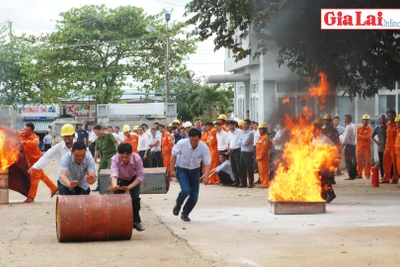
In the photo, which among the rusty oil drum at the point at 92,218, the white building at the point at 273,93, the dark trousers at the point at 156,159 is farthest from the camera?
the dark trousers at the point at 156,159

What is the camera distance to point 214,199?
17641 mm

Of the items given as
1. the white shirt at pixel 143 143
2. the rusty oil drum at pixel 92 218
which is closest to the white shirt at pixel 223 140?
the white shirt at pixel 143 143

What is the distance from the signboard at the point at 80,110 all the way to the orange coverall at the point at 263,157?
34.0 m

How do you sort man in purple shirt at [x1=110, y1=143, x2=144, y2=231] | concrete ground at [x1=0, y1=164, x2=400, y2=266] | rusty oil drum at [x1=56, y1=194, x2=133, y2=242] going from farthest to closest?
1. man in purple shirt at [x1=110, y1=143, x2=144, y2=231]
2. rusty oil drum at [x1=56, y1=194, x2=133, y2=242]
3. concrete ground at [x1=0, y1=164, x2=400, y2=266]

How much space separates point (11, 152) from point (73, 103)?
38.9m

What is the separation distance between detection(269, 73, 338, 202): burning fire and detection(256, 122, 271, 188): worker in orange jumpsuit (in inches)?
119

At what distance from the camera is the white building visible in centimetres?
1873

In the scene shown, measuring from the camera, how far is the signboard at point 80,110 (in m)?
54.5

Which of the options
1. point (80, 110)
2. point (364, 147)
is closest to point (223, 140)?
point (364, 147)

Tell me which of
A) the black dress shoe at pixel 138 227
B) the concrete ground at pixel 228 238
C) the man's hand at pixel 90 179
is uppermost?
the man's hand at pixel 90 179

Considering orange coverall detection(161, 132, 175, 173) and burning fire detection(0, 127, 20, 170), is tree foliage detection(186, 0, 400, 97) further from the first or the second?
orange coverall detection(161, 132, 175, 173)

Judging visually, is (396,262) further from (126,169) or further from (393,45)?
(393,45)

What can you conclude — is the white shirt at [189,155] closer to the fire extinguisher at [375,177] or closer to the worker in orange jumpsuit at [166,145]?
the fire extinguisher at [375,177]

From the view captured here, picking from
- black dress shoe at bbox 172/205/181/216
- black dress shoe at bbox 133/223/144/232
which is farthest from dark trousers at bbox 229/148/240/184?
black dress shoe at bbox 133/223/144/232
